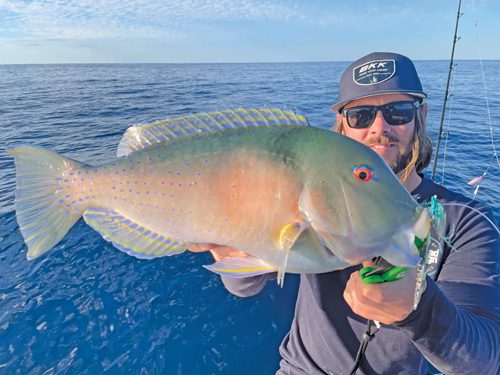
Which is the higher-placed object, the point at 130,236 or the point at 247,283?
the point at 130,236

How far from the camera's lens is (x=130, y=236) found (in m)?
1.88

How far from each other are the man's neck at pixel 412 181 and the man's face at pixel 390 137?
12cm

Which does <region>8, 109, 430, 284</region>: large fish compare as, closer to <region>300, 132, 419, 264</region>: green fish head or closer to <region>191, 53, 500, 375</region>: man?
<region>300, 132, 419, 264</region>: green fish head

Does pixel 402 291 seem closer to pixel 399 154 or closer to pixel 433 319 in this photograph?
pixel 433 319

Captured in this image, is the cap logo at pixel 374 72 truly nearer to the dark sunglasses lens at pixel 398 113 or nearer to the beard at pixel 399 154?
the dark sunglasses lens at pixel 398 113

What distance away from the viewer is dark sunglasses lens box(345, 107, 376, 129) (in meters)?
2.98

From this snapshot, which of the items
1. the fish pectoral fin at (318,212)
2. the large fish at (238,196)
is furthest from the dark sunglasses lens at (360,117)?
the fish pectoral fin at (318,212)

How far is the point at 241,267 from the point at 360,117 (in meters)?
2.10

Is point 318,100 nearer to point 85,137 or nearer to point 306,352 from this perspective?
point 85,137

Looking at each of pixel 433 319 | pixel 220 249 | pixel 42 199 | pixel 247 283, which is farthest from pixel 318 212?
pixel 42 199

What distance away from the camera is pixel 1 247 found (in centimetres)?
600

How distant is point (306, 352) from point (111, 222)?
1920 millimetres

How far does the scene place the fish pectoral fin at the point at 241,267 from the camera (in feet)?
5.15

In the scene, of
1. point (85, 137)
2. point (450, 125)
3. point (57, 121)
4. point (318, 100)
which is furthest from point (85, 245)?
point (318, 100)
